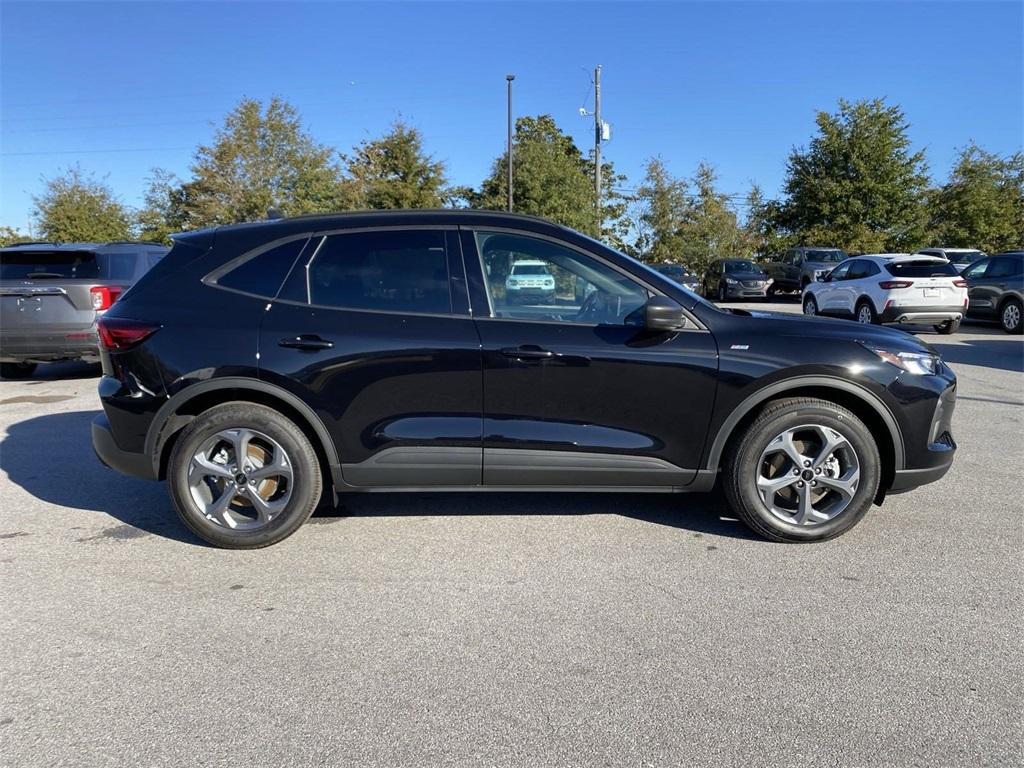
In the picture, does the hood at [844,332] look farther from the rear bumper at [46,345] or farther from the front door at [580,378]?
the rear bumper at [46,345]

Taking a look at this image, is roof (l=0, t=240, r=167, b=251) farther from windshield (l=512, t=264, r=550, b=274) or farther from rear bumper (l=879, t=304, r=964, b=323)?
rear bumper (l=879, t=304, r=964, b=323)

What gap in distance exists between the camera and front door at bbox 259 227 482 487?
377cm

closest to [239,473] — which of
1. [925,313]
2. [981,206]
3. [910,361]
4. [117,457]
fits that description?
[117,457]

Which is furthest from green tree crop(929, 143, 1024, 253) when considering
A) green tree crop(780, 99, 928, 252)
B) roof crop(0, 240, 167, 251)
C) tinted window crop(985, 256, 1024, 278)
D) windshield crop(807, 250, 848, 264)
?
roof crop(0, 240, 167, 251)

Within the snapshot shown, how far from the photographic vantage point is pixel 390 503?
15.4 ft

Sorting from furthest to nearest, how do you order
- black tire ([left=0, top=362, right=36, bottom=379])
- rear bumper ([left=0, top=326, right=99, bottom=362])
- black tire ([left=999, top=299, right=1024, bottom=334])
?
black tire ([left=999, top=299, right=1024, bottom=334]) < black tire ([left=0, top=362, right=36, bottom=379]) < rear bumper ([left=0, top=326, right=99, bottom=362])

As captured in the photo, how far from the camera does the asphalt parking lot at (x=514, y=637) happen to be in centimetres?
239

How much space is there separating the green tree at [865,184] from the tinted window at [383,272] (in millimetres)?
33500

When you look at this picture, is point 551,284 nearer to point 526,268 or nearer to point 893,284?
point 526,268

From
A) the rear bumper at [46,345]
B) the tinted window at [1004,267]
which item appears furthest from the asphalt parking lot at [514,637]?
the tinted window at [1004,267]

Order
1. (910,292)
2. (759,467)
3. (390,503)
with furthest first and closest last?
(910,292) → (390,503) → (759,467)

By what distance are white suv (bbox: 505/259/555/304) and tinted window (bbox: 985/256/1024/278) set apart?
584 inches

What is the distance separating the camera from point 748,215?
3978cm

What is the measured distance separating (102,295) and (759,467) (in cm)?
792
